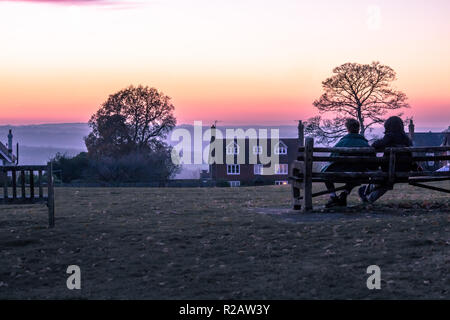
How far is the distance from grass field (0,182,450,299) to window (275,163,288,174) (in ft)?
294

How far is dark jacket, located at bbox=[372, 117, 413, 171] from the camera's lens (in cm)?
1473

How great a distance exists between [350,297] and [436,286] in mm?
1109

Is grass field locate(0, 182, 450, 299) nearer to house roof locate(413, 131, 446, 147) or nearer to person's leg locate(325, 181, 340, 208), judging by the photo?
person's leg locate(325, 181, 340, 208)

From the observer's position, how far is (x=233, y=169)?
10431 cm

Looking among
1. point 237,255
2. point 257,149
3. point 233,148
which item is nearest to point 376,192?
point 237,255

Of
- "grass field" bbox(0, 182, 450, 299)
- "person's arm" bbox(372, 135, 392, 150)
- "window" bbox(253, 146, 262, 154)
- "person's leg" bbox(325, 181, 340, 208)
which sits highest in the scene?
"window" bbox(253, 146, 262, 154)

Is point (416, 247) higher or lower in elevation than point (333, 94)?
lower

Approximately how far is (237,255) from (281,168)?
313 feet

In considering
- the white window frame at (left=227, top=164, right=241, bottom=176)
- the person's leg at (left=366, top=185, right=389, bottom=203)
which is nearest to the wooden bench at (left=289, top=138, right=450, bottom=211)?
Result: the person's leg at (left=366, top=185, right=389, bottom=203)

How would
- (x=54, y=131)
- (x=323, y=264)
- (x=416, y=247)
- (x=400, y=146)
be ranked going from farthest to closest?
(x=54, y=131), (x=400, y=146), (x=416, y=247), (x=323, y=264)
